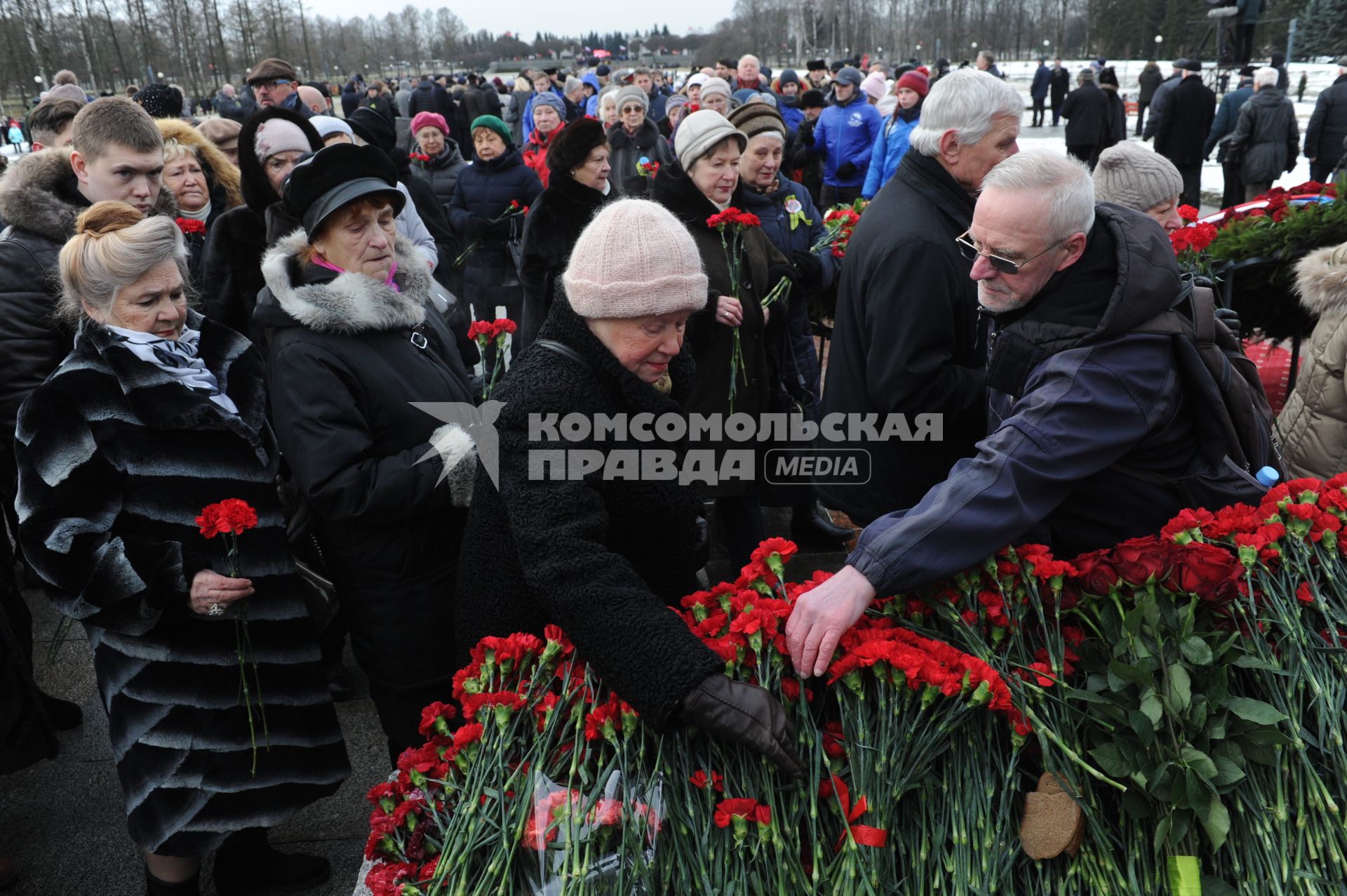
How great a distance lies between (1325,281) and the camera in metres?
3.61

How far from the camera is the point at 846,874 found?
1.55 m

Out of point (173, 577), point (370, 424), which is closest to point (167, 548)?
point (173, 577)

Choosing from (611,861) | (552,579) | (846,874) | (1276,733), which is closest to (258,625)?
(552,579)

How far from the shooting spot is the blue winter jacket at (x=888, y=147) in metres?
9.06

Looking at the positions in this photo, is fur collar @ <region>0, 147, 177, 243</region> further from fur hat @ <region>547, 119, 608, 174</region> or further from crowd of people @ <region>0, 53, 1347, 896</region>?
fur hat @ <region>547, 119, 608, 174</region>

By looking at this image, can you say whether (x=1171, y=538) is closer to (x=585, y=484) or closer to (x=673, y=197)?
(x=585, y=484)

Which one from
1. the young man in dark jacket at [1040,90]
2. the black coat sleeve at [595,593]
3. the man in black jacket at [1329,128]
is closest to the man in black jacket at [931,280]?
the black coat sleeve at [595,593]

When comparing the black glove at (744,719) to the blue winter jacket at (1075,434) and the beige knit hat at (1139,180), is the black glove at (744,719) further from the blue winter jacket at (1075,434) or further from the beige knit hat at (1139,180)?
the beige knit hat at (1139,180)

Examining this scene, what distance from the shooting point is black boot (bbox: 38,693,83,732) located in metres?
3.73

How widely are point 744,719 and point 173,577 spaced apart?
5.01ft

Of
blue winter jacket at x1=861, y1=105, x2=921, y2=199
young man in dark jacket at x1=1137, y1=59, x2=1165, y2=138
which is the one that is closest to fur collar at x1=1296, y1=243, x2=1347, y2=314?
blue winter jacket at x1=861, y1=105, x2=921, y2=199

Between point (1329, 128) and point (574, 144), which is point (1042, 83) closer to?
point (1329, 128)

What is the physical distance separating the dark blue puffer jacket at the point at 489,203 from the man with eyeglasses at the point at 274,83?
52.9 inches

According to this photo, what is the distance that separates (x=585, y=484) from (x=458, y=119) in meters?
15.5
